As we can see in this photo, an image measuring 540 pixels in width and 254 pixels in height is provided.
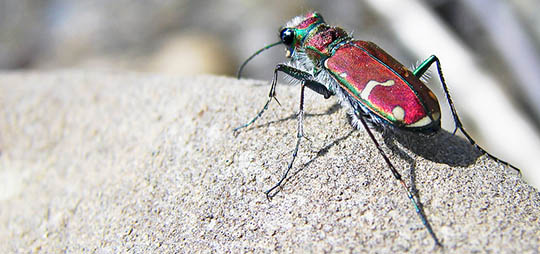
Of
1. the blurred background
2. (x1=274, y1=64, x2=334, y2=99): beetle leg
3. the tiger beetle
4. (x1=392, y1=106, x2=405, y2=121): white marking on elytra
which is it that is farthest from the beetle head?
(x1=392, y1=106, x2=405, y2=121): white marking on elytra

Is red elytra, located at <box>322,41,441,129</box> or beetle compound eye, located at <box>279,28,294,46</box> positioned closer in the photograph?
red elytra, located at <box>322,41,441,129</box>

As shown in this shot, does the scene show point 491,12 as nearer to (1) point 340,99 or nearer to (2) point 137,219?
(1) point 340,99

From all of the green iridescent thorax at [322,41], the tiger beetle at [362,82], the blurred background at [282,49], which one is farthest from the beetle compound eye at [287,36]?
the blurred background at [282,49]

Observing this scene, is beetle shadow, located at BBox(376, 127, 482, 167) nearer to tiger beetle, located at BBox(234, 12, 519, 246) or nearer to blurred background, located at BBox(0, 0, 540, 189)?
tiger beetle, located at BBox(234, 12, 519, 246)

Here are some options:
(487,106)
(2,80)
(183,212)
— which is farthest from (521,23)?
(2,80)

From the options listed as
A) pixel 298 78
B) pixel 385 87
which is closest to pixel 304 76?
pixel 298 78

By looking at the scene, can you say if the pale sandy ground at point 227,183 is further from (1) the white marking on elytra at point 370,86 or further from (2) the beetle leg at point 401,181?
(1) the white marking on elytra at point 370,86
